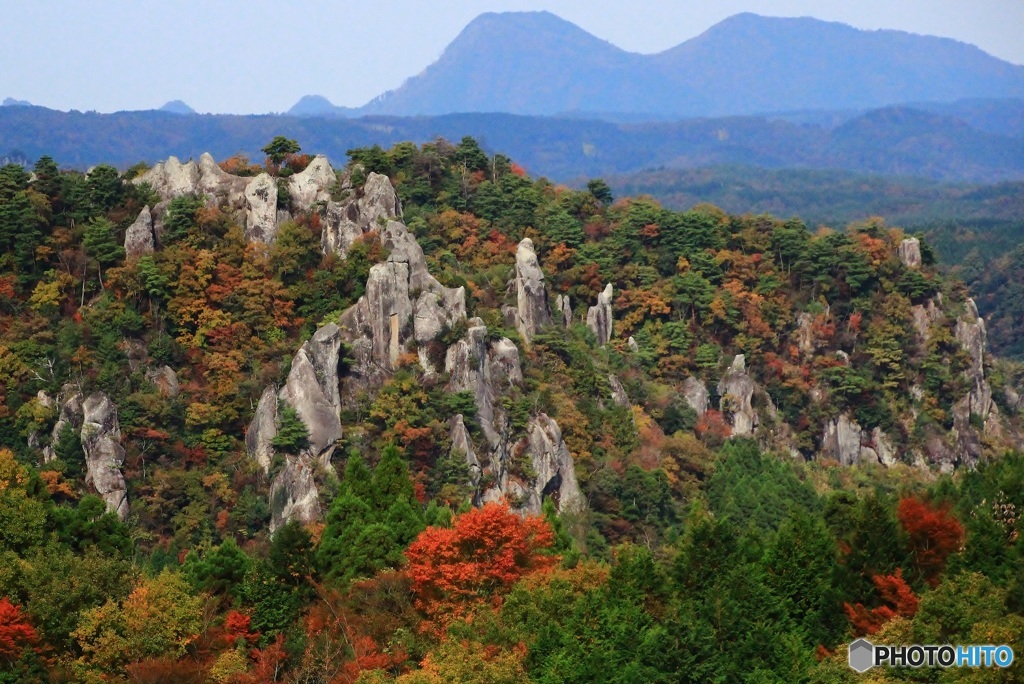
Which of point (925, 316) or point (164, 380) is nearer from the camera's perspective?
point (164, 380)

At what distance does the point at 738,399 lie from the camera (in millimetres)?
63000

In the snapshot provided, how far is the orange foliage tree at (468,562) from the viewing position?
112 feet

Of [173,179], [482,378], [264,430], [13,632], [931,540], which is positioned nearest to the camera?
[13,632]

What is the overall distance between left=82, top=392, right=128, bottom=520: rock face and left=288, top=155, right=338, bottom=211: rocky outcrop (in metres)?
11.3

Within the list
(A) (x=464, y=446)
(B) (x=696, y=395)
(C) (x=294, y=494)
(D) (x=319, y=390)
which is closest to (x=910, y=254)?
(B) (x=696, y=395)

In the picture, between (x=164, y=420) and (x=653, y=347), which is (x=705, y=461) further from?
(x=164, y=420)

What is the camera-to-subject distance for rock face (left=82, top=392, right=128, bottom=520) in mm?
47938

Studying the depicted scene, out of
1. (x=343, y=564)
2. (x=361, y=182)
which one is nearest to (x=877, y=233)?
(x=361, y=182)

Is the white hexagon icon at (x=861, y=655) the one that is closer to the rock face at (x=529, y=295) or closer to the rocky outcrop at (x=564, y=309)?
the rock face at (x=529, y=295)

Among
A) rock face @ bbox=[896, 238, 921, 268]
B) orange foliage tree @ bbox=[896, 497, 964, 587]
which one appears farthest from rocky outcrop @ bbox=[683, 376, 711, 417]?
orange foliage tree @ bbox=[896, 497, 964, 587]

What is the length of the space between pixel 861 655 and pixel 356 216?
29.4m

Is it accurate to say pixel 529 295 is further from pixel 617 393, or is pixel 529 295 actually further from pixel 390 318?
pixel 390 318

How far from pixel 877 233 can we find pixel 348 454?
29.9 metres

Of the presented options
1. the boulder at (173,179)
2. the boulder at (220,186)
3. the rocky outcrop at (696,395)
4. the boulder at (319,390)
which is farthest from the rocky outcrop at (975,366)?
the boulder at (173,179)
